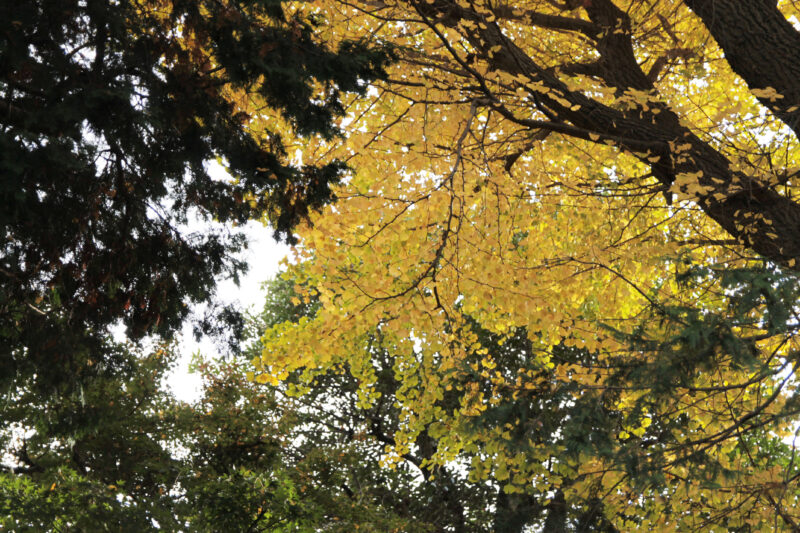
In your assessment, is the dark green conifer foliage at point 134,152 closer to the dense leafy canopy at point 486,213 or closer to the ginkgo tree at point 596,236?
the dense leafy canopy at point 486,213

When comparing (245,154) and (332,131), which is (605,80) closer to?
(332,131)

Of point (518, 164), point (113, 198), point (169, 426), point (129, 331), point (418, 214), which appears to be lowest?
point (129, 331)

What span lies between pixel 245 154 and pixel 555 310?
396 centimetres

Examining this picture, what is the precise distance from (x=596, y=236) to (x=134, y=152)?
16.5 ft

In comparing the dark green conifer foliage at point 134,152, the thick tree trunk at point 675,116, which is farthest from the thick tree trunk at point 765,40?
the dark green conifer foliage at point 134,152

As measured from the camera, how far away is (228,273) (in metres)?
4.86

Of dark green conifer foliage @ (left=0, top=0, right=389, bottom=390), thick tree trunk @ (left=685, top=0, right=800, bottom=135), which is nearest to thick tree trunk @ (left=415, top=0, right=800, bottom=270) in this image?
thick tree trunk @ (left=685, top=0, right=800, bottom=135)

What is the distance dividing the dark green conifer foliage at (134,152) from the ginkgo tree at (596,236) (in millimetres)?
693

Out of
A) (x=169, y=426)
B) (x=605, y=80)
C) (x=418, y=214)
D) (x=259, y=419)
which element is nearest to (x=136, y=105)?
(x=418, y=214)

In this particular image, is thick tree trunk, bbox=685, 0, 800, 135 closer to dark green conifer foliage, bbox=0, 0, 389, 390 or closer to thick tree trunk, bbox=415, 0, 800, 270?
thick tree trunk, bbox=415, 0, 800, 270

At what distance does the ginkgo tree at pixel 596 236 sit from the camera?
4.48 metres

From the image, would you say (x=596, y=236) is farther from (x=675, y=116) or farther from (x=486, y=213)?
(x=675, y=116)

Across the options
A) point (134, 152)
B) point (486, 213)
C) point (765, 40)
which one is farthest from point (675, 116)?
point (134, 152)

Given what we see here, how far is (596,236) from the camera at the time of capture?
7.70 m
